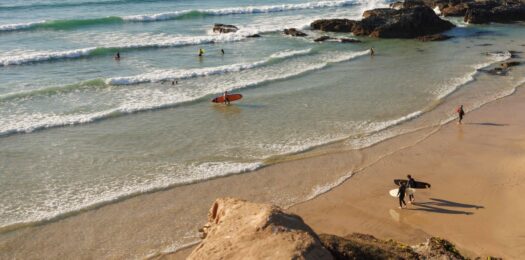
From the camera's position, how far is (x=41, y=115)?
890 inches

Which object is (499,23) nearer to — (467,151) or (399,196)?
(467,151)

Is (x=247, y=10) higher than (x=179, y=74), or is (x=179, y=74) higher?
(x=247, y=10)

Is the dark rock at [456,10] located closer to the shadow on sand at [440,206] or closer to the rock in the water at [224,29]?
the rock in the water at [224,29]

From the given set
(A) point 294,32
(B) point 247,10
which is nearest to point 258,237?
(A) point 294,32

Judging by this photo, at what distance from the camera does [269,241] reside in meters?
7.28

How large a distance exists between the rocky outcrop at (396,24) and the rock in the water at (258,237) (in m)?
33.9

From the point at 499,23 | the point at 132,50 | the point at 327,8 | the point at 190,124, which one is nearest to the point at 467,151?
the point at 190,124

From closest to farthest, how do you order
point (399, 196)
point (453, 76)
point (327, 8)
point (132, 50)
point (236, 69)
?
1. point (399, 196)
2. point (453, 76)
3. point (236, 69)
4. point (132, 50)
5. point (327, 8)

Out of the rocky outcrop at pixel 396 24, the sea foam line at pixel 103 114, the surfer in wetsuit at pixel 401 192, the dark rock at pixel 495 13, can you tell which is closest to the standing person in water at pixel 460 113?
the surfer in wetsuit at pixel 401 192

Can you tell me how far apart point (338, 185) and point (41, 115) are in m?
13.3

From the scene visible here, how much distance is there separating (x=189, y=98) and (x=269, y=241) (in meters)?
18.4

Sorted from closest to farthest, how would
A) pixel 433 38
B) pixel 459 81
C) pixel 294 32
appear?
pixel 459 81
pixel 433 38
pixel 294 32

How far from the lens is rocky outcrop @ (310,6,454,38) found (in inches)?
1575

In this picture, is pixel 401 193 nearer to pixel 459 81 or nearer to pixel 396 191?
pixel 396 191
